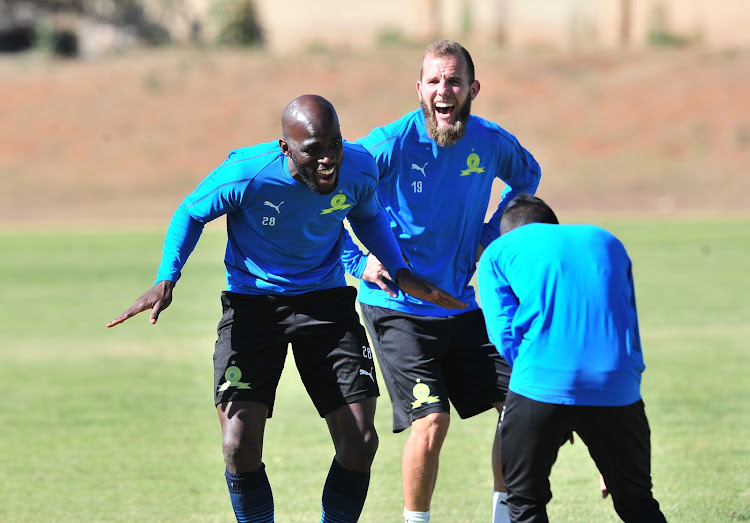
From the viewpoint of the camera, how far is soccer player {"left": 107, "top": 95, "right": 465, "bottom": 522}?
5.72 m

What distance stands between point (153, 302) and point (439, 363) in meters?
1.70

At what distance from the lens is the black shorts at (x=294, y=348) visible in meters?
5.88

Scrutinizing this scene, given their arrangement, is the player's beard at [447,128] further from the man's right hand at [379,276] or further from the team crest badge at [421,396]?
the team crest badge at [421,396]

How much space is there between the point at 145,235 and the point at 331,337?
28297mm

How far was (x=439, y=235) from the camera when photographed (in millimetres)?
→ 6461

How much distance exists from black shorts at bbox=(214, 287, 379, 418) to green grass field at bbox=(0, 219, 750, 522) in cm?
120

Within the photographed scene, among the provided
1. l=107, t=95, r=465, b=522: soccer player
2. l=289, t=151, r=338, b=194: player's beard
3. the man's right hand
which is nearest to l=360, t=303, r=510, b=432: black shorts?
the man's right hand

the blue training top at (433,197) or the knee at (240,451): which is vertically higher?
the blue training top at (433,197)

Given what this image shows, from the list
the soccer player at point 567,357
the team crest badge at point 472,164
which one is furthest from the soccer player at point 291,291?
the soccer player at point 567,357

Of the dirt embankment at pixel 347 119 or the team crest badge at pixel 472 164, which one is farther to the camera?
the dirt embankment at pixel 347 119

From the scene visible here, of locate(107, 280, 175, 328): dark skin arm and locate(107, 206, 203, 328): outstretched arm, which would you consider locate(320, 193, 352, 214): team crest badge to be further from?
locate(107, 280, 175, 328): dark skin arm

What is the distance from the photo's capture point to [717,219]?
115 feet

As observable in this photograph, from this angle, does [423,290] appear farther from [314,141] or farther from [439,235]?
[314,141]

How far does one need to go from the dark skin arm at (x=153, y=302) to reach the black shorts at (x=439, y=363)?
1.40 meters
